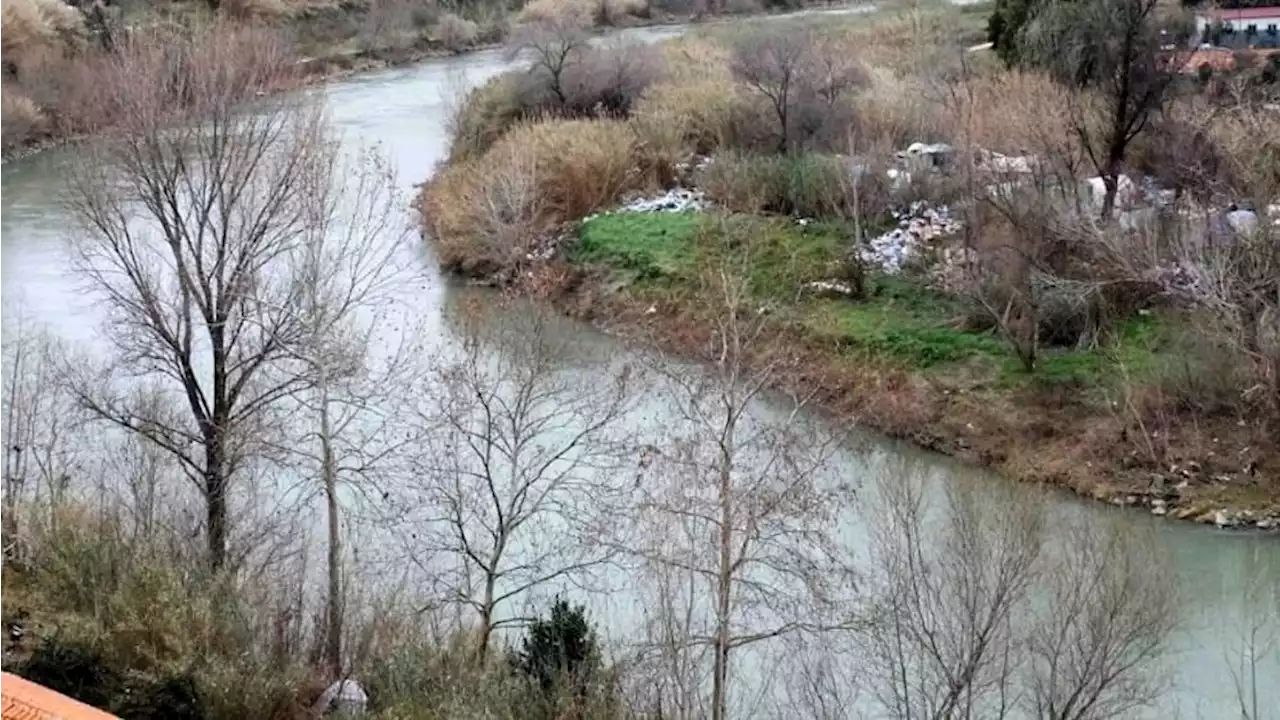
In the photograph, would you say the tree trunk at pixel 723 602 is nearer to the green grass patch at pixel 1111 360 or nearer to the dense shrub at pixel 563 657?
the dense shrub at pixel 563 657

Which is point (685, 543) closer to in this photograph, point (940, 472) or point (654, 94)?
point (940, 472)

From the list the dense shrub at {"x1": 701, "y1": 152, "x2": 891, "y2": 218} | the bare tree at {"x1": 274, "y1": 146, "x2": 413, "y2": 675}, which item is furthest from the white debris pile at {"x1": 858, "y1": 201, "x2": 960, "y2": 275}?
the bare tree at {"x1": 274, "y1": 146, "x2": 413, "y2": 675}

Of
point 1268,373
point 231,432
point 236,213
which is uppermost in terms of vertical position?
point 236,213

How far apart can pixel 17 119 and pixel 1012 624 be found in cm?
2945

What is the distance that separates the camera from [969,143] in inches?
912

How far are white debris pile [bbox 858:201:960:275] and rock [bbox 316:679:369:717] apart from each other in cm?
1339

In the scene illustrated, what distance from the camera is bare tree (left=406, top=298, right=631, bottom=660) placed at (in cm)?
1383

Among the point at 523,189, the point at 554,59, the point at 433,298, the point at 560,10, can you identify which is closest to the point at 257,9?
the point at 560,10

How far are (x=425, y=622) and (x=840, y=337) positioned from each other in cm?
1018

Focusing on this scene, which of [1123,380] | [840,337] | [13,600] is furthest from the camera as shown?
[840,337]

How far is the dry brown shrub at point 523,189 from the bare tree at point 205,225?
1143 cm

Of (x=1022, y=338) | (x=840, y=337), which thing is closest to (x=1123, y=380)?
(x=1022, y=338)

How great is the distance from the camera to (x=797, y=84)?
94.0 ft

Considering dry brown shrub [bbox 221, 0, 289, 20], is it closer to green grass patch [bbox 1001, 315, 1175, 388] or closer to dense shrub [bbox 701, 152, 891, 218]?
dense shrub [bbox 701, 152, 891, 218]
